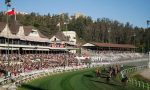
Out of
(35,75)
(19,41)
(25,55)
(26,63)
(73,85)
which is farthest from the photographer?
(19,41)

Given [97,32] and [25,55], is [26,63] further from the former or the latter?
[97,32]

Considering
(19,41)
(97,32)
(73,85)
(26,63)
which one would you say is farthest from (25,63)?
(97,32)

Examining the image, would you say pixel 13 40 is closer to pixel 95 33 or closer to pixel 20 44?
pixel 20 44

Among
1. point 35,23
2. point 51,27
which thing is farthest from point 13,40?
point 51,27

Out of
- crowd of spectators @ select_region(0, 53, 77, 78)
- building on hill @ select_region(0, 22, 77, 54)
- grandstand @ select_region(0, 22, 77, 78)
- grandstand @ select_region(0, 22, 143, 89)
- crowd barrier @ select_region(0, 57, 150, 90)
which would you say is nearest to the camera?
crowd barrier @ select_region(0, 57, 150, 90)

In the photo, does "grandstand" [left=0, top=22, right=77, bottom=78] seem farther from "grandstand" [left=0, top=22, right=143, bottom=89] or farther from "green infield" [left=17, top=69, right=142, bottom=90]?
"green infield" [left=17, top=69, right=142, bottom=90]

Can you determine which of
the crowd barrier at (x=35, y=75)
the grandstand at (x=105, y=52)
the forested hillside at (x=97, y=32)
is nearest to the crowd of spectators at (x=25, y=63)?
the crowd barrier at (x=35, y=75)

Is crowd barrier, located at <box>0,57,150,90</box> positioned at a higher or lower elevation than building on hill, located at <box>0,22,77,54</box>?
lower

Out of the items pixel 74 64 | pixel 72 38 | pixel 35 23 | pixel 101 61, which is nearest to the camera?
pixel 74 64

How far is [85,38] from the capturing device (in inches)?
5664

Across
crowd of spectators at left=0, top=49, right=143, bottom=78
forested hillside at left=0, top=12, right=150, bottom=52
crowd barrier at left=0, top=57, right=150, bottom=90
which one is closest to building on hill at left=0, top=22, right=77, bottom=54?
crowd of spectators at left=0, top=49, right=143, bottom=78

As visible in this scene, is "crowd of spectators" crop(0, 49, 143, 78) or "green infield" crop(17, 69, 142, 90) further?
"crowd of spectators" crop(0, 49, 143, 78)

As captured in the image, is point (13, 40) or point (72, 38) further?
point (72, 38)

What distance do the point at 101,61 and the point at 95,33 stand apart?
74.8m
